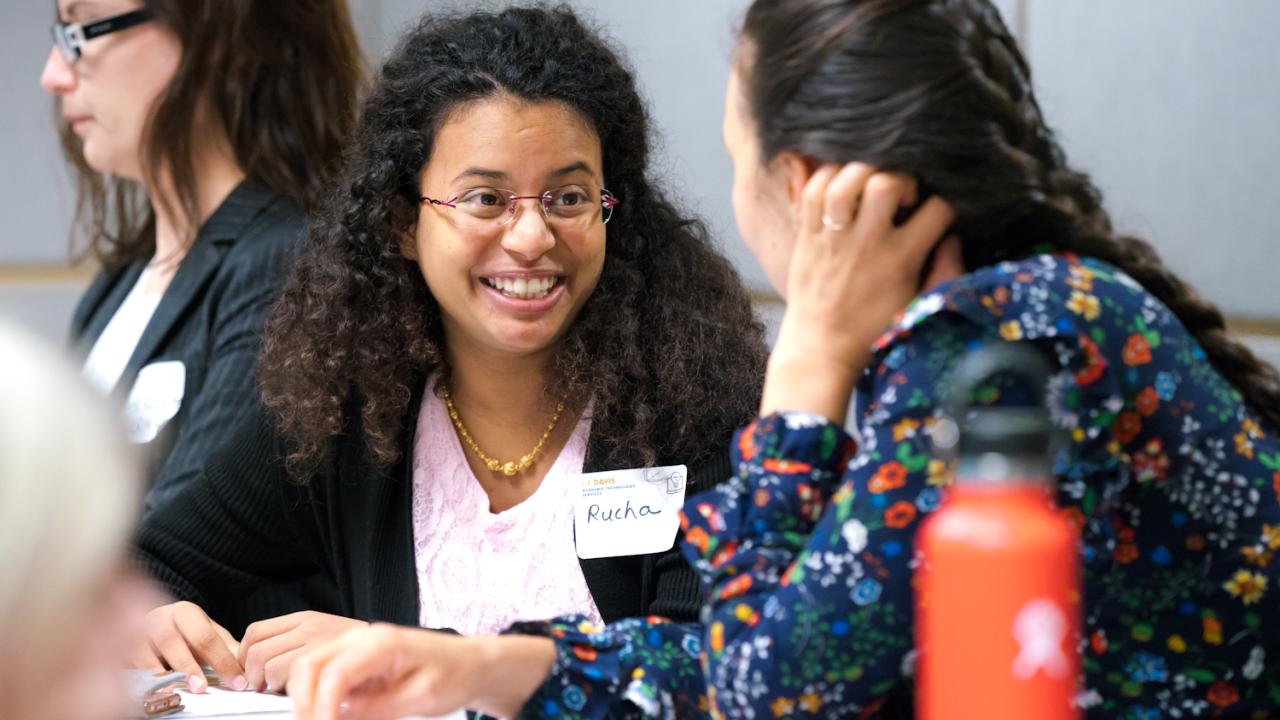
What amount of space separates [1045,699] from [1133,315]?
17.3 inches

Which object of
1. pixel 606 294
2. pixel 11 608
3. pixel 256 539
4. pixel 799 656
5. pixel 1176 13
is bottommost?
pixel 256 539

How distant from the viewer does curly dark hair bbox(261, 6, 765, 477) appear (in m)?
1.75

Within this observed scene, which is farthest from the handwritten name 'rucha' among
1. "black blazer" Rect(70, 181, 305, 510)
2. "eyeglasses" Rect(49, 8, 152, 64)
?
"eyeglasses" Rect(49, 8, 152, 64)

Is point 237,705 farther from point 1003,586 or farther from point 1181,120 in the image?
point 1181,120

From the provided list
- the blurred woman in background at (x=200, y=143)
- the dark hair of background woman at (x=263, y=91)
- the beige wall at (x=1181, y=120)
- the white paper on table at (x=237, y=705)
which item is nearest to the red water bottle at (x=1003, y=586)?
the white paper on table at (x=237, y=705)

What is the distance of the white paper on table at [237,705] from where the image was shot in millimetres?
1401

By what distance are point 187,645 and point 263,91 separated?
119 centimetres

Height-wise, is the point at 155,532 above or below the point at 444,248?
below

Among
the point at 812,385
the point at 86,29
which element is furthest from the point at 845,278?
the point at 86,29

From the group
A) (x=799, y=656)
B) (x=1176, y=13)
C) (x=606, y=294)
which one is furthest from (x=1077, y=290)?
(x=1176, y=13)

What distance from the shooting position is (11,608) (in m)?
0.54

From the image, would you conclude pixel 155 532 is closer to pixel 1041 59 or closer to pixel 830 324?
pixel 830 324

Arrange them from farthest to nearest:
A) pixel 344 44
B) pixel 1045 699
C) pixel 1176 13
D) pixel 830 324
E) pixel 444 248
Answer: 1. pixel 344 44
2. pixel 1176 13
3. pixel 444 248
4. pixel 830 324
5. pixel 1045 699

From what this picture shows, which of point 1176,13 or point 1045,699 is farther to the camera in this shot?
point 1176,13
